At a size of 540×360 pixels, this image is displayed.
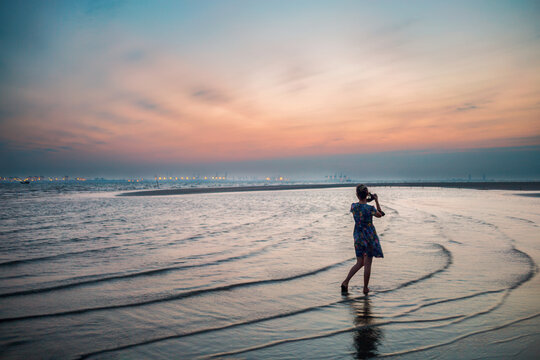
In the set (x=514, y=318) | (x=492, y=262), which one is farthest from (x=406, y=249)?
(x=514, y=318)

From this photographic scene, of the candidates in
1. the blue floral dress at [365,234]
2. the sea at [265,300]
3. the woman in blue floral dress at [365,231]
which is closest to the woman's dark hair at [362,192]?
the woman in blue floral dress at [365,231]

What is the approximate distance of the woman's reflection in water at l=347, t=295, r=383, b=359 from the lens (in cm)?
445

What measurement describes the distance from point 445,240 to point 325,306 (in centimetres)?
924

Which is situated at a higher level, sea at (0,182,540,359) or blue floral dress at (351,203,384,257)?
blue floral dress at (351,203,384,257)

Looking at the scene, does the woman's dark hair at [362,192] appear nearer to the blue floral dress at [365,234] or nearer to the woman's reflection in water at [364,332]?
the blue floral dress at [365,234]

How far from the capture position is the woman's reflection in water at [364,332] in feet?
14.6

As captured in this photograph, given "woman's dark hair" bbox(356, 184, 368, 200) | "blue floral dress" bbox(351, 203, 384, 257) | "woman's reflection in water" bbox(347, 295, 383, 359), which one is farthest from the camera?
"blue floral dress" bbox(351, 203, 384, 257)

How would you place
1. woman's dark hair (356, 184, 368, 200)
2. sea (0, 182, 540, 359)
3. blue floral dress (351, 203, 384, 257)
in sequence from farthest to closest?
1. blue floral dress (351, 203, 384, 257)
2. woman's dark hair (356, 184, 368, 200)
3. sea (0, 182, 540, 359)

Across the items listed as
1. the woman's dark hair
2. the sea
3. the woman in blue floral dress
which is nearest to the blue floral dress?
the woman in blue floral dress

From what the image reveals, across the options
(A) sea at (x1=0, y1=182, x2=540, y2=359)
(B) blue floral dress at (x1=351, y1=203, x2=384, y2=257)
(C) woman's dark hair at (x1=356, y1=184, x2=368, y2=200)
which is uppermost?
(C) woman's dark hair at (x1=356, y1=184, x2=368, y2=200)

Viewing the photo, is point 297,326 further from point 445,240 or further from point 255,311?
point 445,240

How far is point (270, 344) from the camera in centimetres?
473

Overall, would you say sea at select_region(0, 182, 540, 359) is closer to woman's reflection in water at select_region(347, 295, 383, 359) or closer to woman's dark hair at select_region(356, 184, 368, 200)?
woman's reflection in water at select_region(347, 295, 383, 359)

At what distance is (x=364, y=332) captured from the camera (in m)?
5.04
